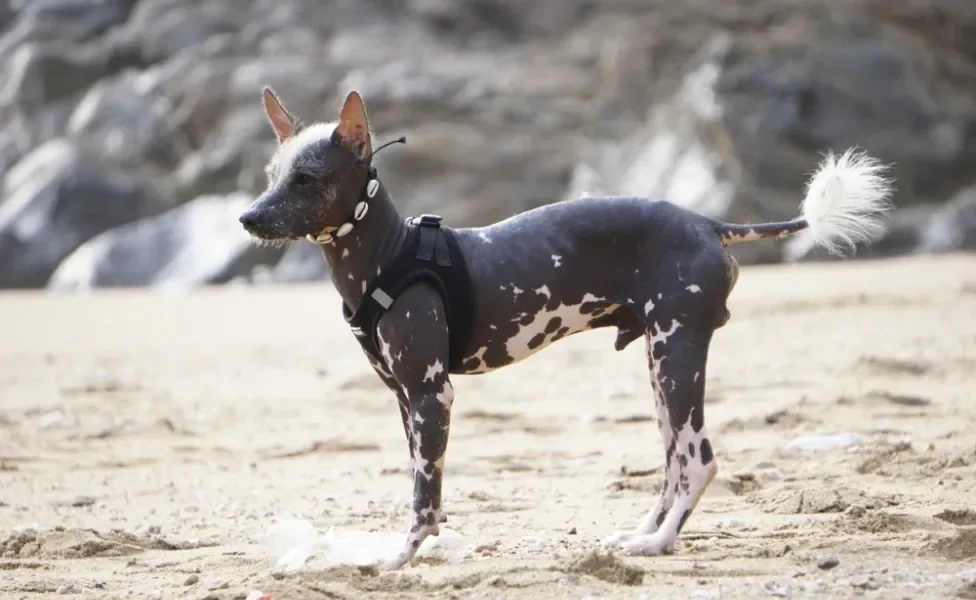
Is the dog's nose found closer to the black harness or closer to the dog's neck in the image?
the dog's neck

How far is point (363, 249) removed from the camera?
215 inches

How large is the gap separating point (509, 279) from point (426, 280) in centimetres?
36

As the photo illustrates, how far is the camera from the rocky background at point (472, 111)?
908 inches

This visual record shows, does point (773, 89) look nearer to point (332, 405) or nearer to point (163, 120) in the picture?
point (163, 120)

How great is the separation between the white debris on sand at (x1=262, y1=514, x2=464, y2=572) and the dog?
85 mm

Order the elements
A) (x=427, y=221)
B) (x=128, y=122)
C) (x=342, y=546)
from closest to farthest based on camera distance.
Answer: (x=342, y=546)
(x=427, y=221)
(x=128, y=122)

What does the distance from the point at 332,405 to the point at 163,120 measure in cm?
2091

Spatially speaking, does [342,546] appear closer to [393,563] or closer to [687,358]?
[393,563]

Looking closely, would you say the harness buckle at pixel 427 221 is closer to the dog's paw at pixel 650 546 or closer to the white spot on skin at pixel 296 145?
the white spot on skin at pixel 296 145

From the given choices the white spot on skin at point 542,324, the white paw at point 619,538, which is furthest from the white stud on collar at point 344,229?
the white paw at point 619,538

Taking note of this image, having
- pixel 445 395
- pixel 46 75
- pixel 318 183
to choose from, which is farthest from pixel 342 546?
pixel 46 75

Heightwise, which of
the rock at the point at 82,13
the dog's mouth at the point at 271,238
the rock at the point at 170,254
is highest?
the rock at the point at 82,13

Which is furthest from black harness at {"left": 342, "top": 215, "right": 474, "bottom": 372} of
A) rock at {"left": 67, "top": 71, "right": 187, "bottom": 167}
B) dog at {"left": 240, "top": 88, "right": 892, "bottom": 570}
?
rock at {"left": 67, "top": 71, "right": 187, "bottom": 167}

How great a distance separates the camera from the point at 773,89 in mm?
23578
